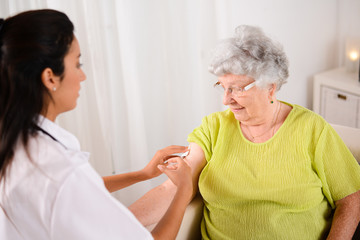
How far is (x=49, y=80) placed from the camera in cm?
104

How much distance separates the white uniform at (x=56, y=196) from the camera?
3.23ft

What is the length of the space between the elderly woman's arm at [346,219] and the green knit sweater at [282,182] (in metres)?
0.03

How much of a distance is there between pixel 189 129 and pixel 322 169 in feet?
4.72

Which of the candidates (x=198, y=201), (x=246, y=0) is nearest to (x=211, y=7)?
(x=246, y=0)

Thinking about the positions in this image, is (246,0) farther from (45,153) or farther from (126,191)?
(45,153)

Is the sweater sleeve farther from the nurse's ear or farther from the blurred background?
the nurse's ear

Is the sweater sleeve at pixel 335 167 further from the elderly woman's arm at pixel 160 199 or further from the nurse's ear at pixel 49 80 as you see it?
the nurse's ear at pixel 49 80

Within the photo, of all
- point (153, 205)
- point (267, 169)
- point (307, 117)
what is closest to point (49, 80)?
point (153, 205)

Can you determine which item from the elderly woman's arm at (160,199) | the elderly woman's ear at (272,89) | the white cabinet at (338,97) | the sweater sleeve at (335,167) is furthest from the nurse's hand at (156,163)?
the white cabinet at (338,97)

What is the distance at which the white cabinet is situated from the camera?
2898 mm

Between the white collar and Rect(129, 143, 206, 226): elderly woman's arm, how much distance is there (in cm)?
59

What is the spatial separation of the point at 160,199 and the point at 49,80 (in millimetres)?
799

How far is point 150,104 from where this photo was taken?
107 inches

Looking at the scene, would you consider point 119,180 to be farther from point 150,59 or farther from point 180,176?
point 150,59
